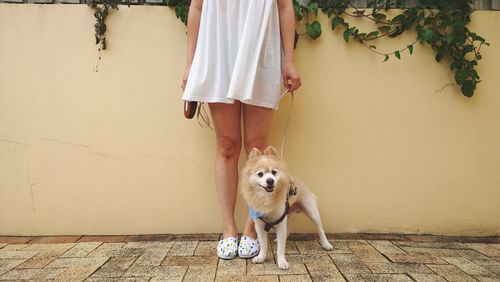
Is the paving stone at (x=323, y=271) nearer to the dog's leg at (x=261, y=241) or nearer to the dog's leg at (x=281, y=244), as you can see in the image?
the dog's leg at (x=281, y=244)

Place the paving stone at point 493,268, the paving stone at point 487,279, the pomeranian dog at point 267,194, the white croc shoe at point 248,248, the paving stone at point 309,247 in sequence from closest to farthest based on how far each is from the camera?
1. the paving stone at point 487,279
2. the paving stone at point 493,268
3. the pomeranian dog at point 267,194
4. the white croc shoe at point 248,248
5. the paving stone at point 309,247

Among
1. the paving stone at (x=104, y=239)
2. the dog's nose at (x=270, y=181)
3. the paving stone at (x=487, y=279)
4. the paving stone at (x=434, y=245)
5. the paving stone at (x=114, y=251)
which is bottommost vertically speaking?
the paving stone at (x=104, y=239)

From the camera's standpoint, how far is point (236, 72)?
5.97 ft

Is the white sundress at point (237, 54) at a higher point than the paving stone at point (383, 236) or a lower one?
higher

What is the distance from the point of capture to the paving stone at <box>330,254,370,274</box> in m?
1.75

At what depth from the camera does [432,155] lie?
93.4 inches

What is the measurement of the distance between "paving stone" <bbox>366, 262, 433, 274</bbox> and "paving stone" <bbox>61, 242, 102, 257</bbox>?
5.13ft

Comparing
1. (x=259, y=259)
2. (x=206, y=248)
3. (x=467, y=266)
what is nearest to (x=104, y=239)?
(x=206, y=248)

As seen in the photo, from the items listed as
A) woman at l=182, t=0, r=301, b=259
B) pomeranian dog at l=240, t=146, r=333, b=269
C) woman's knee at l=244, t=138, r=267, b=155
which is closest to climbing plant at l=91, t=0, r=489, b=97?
woman at l=182, t=0, r=301, b=259

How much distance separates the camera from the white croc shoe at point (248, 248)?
6.37 feet

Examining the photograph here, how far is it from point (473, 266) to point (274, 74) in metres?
1.43

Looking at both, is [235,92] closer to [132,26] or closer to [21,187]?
[132,26]

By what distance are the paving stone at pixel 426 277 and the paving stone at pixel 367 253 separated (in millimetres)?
199

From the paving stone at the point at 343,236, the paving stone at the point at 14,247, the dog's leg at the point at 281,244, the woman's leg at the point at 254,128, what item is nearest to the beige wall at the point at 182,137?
the paving stone at the point at 343,236
